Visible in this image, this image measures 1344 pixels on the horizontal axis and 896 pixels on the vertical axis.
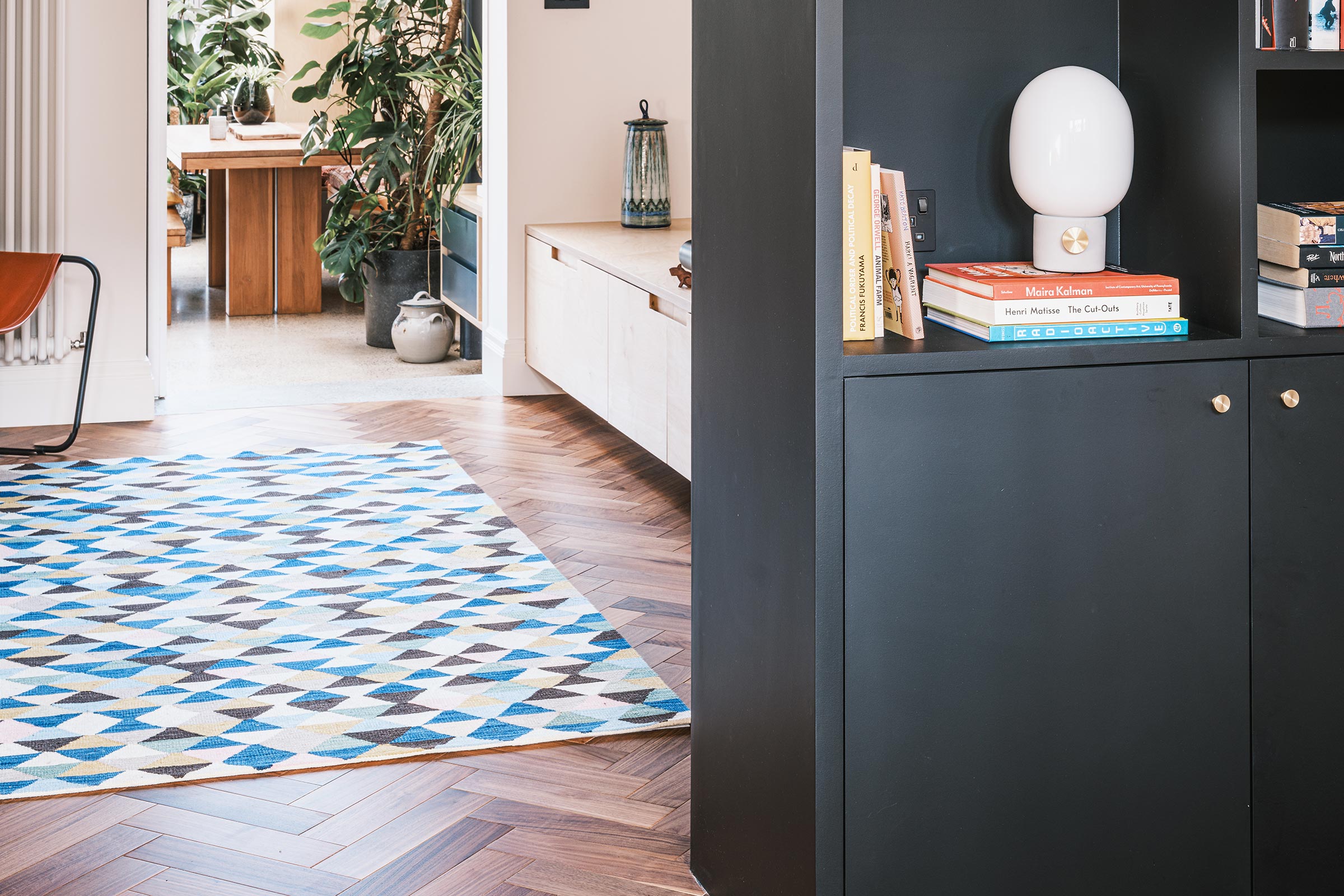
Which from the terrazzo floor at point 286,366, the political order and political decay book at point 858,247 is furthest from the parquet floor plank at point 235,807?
the terrazzo floor at point 286,366

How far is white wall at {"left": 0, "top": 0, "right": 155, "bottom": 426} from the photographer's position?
17.0 feet

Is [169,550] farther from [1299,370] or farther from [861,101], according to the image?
[1299,370]

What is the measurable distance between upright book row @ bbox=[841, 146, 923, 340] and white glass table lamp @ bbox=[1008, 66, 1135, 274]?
0.19 m

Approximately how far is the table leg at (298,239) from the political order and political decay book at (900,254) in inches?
241

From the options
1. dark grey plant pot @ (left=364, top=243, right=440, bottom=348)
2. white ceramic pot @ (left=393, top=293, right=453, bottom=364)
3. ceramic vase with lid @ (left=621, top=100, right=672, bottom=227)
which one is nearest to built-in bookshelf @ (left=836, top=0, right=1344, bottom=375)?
ceramic vase with lid @ (left=621, top=100, right=672, bottom=227)

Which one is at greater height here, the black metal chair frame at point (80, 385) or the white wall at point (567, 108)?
the white wall at point (567, 108)

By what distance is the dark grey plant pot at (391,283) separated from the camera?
22.3 ft

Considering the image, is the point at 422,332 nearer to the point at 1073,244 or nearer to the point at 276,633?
the point at 276,633

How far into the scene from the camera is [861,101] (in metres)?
2.00

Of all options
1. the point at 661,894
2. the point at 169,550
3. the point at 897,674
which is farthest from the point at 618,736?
the point at 169,550

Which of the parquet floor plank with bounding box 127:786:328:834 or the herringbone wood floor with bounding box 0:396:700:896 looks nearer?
the herringbone wood floor with bounding box 0:396:700:896

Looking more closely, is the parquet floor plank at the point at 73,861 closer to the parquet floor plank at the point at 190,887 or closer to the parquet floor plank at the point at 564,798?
the parquet floor plank at the point at 190,887

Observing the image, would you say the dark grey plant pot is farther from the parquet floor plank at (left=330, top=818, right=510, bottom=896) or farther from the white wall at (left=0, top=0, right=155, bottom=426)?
the parquet floor plank at (left=330, top=818, right=510, bottom=896)

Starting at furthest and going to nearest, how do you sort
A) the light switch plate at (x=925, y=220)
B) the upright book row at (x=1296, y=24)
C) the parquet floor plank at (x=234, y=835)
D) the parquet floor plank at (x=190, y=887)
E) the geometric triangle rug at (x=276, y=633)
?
the geometric triangle rug at (x=276, y=633), the parquet floor plank at (x=234, y=835), the parquet floor plank at (x=190, y=887), the light switch plate at (x=925, y=220), the upright book row at (x=1296, y=24)
